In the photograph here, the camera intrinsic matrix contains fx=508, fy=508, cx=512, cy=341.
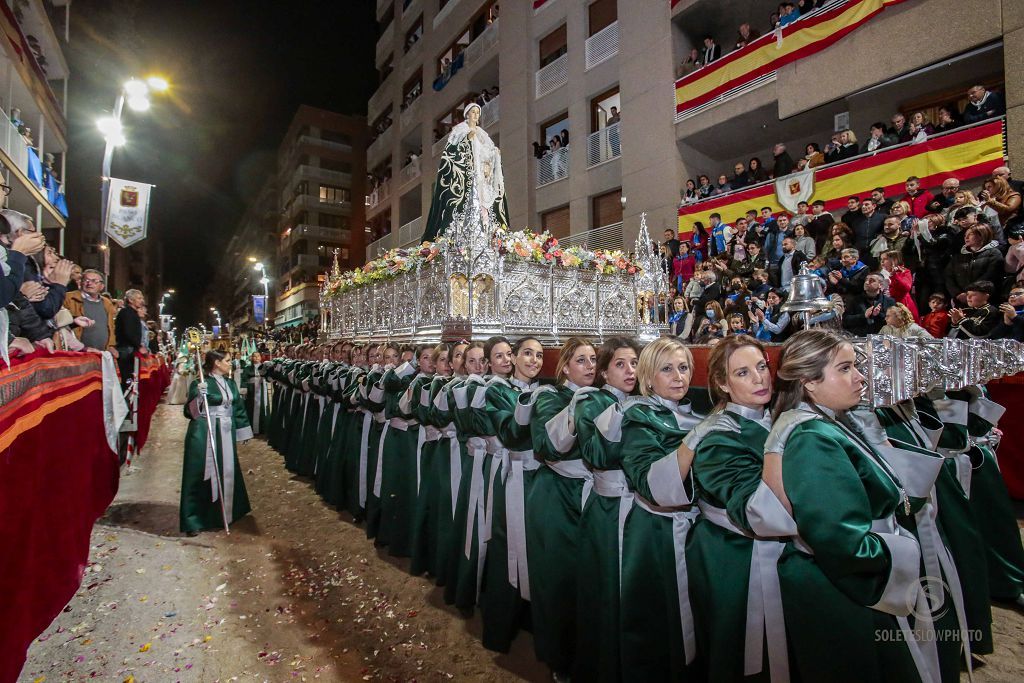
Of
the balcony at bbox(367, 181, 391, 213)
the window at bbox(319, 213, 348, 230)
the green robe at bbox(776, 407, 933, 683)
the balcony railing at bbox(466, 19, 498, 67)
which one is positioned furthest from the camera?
the window at bbox(319, 213, 348, 230)

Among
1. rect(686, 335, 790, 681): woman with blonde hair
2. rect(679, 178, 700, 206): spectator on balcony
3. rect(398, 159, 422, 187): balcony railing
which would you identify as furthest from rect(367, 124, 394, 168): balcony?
rect(686, 335, 790, 681): woman with blonde hair

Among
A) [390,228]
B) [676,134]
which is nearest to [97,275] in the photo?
[676,134]

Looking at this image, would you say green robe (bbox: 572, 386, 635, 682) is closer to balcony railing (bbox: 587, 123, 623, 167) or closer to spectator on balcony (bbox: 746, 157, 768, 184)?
spectator on balcony (bbox: 746, 157, 768, 184)

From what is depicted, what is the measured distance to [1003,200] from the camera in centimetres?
682

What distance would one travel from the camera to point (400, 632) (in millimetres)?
3756

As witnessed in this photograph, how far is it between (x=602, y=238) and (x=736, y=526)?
48.5ft

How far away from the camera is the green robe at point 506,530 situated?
3447mm

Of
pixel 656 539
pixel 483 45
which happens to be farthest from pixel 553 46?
pixel 656 539

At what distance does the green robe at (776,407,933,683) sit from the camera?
1.65 metres

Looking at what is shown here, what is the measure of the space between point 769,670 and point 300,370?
27.4ft

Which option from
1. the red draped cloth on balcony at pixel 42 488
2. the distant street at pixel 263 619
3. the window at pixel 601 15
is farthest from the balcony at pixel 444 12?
the distant street at pixel 263 619

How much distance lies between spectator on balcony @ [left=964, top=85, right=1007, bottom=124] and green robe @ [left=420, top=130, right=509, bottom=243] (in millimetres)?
8088

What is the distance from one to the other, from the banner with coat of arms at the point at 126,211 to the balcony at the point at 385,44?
2476cm

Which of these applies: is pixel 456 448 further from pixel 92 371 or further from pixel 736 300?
pixel 736 300
